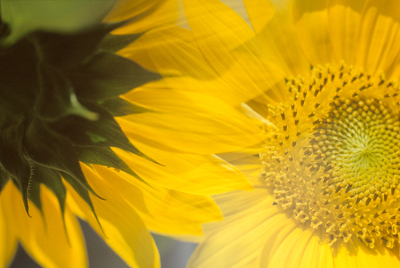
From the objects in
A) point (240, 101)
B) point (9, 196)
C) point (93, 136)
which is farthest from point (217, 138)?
point (9, 196)

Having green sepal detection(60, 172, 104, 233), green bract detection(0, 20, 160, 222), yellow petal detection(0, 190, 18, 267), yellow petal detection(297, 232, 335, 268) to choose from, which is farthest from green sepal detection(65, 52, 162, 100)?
yellow petal detection(297, 232, 335, 268)

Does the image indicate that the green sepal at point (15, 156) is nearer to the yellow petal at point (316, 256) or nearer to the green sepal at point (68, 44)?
the green sepal at point (68, 44)

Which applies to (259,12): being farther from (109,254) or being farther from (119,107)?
(109,254)

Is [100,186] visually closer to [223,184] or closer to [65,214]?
[65,214]

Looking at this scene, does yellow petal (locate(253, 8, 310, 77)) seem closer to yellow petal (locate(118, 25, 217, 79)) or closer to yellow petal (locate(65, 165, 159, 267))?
yellow petal (locate(118, 25, 217, 79))

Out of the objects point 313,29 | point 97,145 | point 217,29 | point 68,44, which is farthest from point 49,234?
point 313,29

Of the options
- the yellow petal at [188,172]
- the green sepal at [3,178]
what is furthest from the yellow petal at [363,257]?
the green sepal at [3,178]
